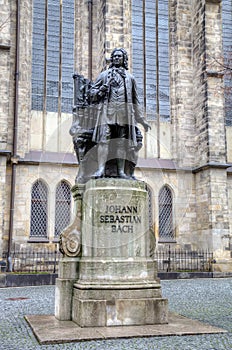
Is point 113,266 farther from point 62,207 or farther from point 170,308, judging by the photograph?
point 62,207

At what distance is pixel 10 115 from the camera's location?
18609mm

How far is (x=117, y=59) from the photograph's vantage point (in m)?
6.80

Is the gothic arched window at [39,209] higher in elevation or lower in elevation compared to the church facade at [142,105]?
lower

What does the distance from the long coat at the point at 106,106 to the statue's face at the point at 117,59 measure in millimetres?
117

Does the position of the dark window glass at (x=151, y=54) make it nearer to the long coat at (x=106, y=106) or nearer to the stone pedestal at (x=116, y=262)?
the long coat at (x=106, y=106)

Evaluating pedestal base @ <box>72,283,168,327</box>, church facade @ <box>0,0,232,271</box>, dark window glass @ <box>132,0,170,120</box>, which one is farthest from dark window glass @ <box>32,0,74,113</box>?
pedestal base @ <box>72,283,168,327</box>

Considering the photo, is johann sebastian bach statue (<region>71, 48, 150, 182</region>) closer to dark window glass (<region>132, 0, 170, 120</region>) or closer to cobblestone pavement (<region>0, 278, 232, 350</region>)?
cobblestone pavement (<region>0, 278, 232, 350</region>)

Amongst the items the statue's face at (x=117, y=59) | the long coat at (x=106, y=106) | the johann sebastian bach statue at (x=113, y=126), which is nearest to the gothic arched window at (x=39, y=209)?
the johann sebastian bach statue at (x=113, y=126)

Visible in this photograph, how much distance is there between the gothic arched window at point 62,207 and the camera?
61.4ft

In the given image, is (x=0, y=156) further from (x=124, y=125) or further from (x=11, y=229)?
(x=124, y=125)

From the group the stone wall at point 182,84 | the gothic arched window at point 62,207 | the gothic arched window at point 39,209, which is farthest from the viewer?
the stone wall at point 182,84

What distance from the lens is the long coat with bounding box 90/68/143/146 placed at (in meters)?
6.57

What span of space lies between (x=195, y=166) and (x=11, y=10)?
34.1ft

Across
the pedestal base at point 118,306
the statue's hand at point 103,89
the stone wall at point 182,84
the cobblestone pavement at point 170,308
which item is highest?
the stone wall at point 182,84
